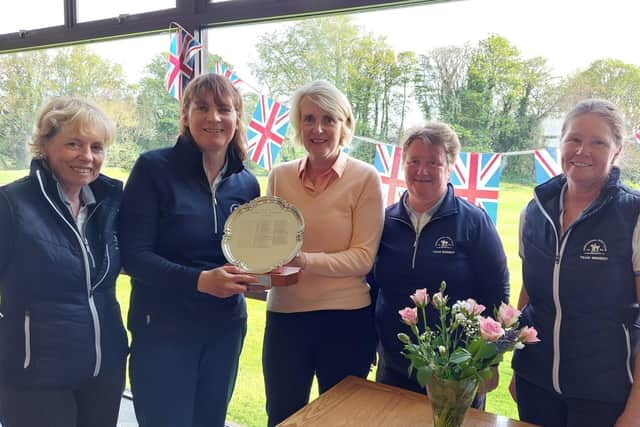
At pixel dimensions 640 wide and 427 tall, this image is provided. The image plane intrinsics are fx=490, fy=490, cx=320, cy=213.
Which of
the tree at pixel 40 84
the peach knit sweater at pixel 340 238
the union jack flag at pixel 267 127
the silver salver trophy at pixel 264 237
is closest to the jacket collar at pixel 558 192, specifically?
the peach knit sweater at pixel 340 238

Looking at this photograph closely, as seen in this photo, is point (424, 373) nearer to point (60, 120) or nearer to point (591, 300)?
point (591, 300)

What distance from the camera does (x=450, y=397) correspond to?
112 cm

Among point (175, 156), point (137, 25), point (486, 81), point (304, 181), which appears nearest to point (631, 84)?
point (486, 81)

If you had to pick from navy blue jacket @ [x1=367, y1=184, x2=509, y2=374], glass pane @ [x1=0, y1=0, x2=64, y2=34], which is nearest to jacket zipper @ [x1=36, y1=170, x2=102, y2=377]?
navy blue jacket @ [x1=367, y1=184, x2=509, y2=374]

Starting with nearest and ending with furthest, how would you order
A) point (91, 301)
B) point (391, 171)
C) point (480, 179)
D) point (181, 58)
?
1. point (91, 301)
2. point (480, 179)
3. point (391, 171)
4. point (181, 58)

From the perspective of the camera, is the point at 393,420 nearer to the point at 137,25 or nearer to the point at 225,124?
the point at 225,124

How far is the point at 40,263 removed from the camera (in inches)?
56.6

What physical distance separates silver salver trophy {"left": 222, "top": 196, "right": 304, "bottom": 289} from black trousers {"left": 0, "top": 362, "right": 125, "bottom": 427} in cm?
57

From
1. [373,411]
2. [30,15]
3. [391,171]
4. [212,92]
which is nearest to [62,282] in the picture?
[212,92]

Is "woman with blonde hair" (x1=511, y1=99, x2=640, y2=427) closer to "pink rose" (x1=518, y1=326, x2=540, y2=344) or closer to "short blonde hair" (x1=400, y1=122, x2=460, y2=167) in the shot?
"short blonde hair" (x1=400, y1=122, x2=460, y2=167)

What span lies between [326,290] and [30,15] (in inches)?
116

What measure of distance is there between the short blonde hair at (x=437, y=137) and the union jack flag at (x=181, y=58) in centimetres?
138

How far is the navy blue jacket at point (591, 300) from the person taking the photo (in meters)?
1.40

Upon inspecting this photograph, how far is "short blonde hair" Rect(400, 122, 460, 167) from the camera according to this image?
1652 mm
